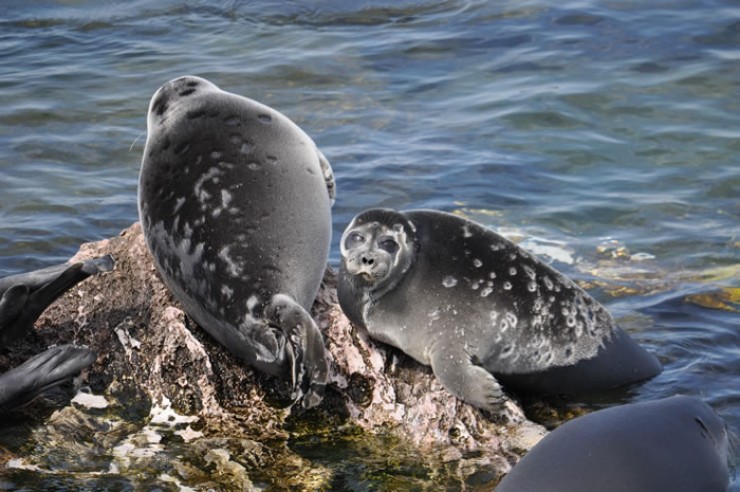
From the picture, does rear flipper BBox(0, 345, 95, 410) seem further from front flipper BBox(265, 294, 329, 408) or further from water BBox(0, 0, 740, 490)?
water BBox(0, 0, 740, 490)

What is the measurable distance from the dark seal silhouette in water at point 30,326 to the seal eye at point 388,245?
115 centimetres

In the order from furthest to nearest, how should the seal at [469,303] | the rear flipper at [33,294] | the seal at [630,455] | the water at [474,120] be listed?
the water at [474,120] < the seal at [469,303] < the rear flipper at [33,294] < the seal at [630,455]

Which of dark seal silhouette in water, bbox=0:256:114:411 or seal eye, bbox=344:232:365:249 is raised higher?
seal eye, bbox=344:232:365:249

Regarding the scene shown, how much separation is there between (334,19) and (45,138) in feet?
14.0

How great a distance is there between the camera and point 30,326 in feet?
16.5

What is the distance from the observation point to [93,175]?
940 cm

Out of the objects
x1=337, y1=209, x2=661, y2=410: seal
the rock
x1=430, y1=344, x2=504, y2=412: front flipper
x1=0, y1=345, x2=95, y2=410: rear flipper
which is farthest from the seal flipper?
x1=430, y1=344, x2=504, y2=412: front flipper

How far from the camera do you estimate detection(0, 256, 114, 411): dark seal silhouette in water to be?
189 inches

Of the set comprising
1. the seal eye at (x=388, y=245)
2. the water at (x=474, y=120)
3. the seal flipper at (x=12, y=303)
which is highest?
the seal eye at (x=388, y=245)

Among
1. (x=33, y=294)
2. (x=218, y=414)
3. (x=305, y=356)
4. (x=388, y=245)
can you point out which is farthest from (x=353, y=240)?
(x=33, y=294)

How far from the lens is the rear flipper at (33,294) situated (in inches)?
192

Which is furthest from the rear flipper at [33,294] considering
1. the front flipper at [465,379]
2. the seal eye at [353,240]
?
the front flipper at [465,379]

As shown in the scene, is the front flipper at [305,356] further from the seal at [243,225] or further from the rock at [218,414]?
the rock at [218,414]

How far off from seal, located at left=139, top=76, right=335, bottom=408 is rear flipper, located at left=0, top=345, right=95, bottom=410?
535 millimetres
